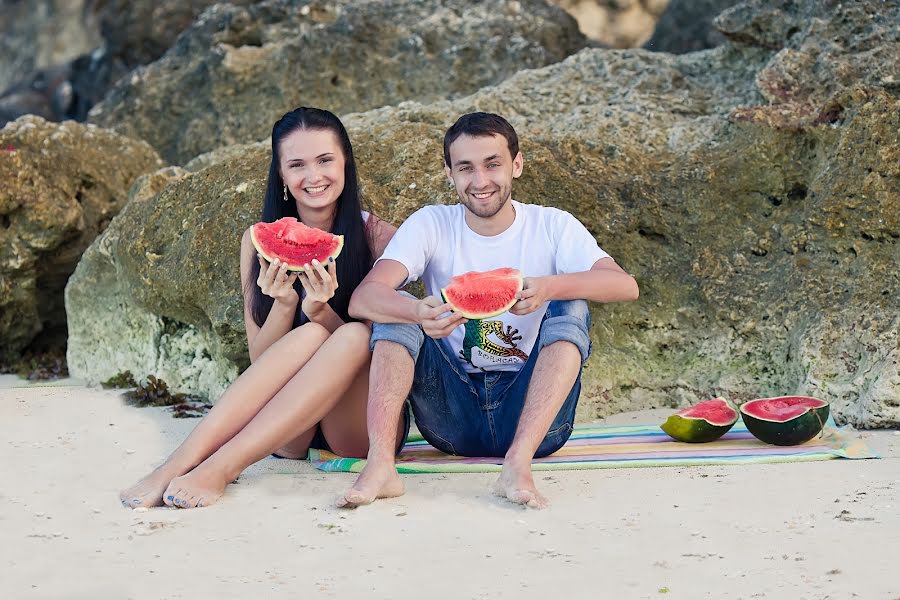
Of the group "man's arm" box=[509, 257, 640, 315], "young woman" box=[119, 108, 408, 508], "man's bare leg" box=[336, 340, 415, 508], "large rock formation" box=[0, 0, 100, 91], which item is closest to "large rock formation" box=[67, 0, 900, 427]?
"young woman" box=[119, 108, 408, 508]

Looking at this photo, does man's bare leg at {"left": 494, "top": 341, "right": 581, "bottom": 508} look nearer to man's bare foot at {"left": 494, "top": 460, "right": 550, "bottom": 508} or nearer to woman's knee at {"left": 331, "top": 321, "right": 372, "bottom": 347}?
man's bare foot at {"left": 494, "top": 460, "right": 550, "bottom": 508}

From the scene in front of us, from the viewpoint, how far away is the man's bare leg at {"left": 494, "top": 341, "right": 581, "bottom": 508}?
4.33 metres

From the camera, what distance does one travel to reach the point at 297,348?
469 cm

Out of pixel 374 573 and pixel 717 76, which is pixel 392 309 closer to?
pixel 374 573

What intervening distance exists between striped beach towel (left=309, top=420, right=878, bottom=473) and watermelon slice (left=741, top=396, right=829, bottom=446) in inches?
1.7

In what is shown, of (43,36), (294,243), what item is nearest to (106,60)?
(294,243)

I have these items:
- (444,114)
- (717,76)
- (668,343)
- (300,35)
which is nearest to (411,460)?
(668,343)

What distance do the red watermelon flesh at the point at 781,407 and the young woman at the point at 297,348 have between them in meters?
1.59

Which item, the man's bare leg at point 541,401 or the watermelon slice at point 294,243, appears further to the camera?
the watermelon slice at point 294,243

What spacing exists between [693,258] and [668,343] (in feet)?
1.56

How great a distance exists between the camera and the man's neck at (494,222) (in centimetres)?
493

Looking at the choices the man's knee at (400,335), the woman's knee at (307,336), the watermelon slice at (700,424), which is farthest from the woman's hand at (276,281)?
the watermelon slice at (700,424)

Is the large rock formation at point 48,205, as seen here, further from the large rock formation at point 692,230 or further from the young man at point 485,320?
the young man at point 485,320

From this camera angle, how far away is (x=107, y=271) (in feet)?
22.6
